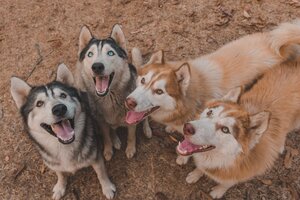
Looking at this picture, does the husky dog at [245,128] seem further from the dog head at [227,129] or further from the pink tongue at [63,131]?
the pink tongue at [63,131]

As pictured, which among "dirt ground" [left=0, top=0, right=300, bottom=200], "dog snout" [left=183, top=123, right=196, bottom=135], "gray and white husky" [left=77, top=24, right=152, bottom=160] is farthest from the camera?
"dirt ground" [left=0, top=0, right=300, bottom=200]

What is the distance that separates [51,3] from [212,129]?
4.20 meters

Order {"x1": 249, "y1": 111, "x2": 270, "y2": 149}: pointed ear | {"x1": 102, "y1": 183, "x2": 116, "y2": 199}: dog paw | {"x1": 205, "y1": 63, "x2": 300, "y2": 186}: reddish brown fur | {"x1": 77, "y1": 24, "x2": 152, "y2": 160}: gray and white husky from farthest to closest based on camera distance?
{"x1": 102, "y1": 183, "x2": 116, "y2": 199}: dog paw
{"x1": 77, "y1": 24, "x2": 152, "y2": 160}: gray and white husky
{"x1": 205, "y1": 63, "x2": 300, "y2": 186}: reddish brown fur
{"x1": 249, "y1": 111, "x2": 270, "y2": 149}: pointed ear

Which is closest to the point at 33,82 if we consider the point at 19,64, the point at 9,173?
the point at 19,64

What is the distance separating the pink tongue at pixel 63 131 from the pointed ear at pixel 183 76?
1.21m

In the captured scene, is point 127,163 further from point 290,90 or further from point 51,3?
point 51,3

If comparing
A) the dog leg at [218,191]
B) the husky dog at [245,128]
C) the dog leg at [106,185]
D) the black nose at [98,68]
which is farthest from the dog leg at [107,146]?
the dog leg at [218,191]

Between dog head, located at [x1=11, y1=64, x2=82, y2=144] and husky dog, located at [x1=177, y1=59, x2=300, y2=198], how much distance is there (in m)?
1.09

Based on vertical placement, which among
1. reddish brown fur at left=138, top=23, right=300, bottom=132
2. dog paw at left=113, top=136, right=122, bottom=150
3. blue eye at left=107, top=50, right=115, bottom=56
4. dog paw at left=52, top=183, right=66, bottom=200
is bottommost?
dog paw at left=52, top=183, right=66, bottom=200

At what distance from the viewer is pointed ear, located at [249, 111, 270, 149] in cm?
271

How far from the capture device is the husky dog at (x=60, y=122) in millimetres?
3014

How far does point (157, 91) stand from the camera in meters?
3.27

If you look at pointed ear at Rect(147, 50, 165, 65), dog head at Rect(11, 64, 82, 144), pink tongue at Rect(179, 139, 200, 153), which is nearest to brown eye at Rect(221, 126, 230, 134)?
pink tongue at Rect(179, 139, 200, 153)

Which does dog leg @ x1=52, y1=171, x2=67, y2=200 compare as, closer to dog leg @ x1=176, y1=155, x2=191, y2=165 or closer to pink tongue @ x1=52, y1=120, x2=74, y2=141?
pink tongue @ x1=52, y1=120, x2=74, y2=141
